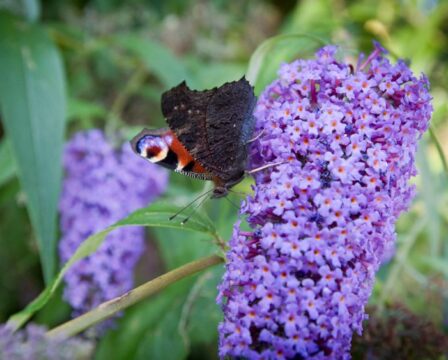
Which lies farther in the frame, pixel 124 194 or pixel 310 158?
pixel 124 194

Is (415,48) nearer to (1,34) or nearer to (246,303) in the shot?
(1,34)

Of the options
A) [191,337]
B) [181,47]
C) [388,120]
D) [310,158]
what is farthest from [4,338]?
[181,47]

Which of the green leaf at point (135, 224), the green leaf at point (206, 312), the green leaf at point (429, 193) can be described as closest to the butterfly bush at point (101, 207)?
the green leaf at point (206, 312)

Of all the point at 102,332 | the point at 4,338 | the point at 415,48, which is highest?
the point at 415,48

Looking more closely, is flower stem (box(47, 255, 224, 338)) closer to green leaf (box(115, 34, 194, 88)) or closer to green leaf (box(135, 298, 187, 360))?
green leaf (box(135, 298, 187, 360))

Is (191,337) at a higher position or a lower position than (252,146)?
lower

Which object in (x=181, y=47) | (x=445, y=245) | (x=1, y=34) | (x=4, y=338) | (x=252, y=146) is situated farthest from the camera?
(x=181, y=47)

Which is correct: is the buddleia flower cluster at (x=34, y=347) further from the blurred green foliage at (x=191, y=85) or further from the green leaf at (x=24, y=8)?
the green leaf at (x=24, y=8)
